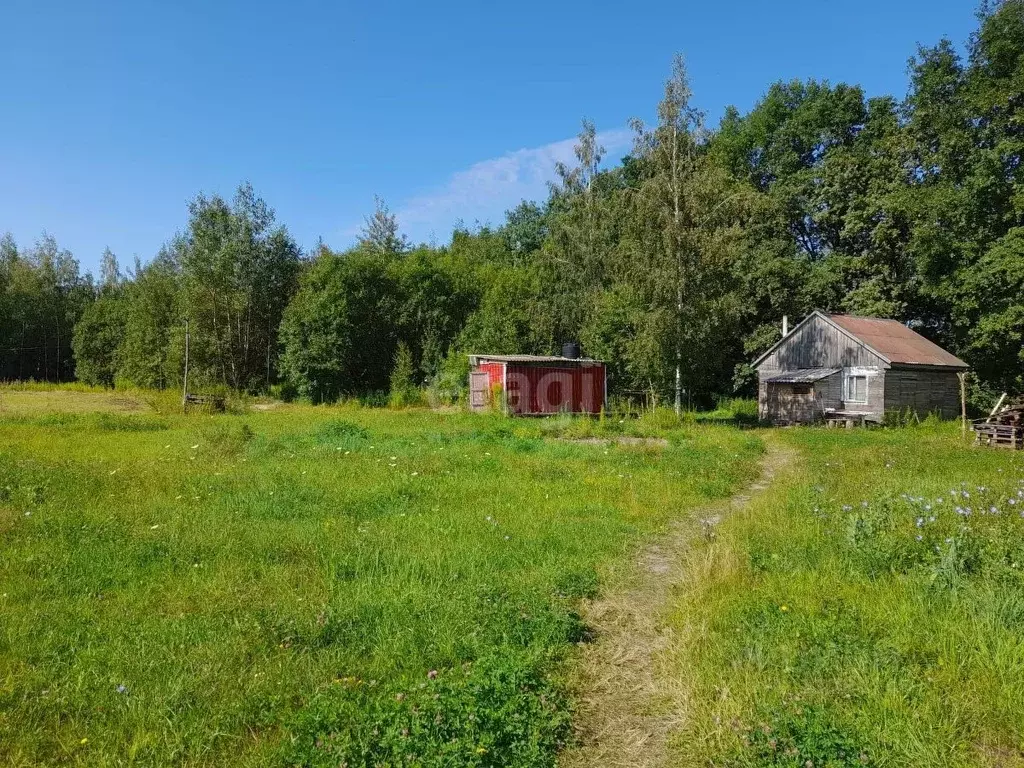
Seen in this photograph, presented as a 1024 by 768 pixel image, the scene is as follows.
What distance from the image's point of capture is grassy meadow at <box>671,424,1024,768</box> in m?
3.21

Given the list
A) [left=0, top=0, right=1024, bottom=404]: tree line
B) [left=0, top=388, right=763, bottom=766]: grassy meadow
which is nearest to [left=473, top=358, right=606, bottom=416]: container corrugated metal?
[left=0, top=0, right=1024, bottom=404]: tree line

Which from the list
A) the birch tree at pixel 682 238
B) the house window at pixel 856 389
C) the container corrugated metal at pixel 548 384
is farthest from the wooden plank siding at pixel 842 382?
the container corrugated metal at pixel 548 384

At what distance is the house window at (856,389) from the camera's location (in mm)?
25922

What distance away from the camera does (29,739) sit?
3285mm

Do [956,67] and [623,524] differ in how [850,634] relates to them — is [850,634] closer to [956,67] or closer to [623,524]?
[623,524]

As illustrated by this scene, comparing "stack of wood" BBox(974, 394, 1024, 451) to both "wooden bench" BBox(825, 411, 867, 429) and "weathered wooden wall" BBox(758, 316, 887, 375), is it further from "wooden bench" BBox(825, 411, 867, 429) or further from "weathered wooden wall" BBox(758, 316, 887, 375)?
"weathered wooden wall" BBox(758, 316, 887, 375)

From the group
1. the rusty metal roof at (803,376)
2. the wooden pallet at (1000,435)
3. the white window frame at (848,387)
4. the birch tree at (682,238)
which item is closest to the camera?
the wooden pallet at (1000,435)

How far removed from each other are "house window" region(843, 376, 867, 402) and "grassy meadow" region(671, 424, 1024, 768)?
66.1 feet

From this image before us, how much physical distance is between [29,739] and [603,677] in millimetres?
3304

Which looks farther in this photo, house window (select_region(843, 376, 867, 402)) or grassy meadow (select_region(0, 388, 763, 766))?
house window (select_region(843, 376, 867, 402))

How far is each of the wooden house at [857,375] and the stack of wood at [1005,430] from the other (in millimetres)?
7239

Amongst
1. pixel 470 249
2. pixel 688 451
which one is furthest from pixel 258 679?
pixel 470 249

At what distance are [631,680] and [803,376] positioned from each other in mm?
26122

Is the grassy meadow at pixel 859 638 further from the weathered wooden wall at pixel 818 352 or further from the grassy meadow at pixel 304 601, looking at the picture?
the weathered wooden wall at pixel 818 352
